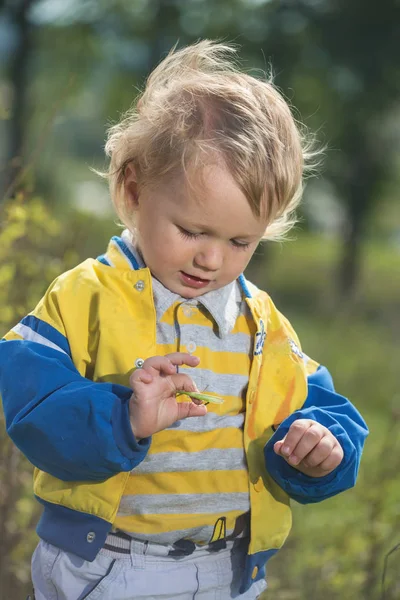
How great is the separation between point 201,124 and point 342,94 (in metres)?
12.1

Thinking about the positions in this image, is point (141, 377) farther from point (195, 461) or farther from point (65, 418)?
point (195, 461)

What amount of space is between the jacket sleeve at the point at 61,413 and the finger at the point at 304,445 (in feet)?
1.20

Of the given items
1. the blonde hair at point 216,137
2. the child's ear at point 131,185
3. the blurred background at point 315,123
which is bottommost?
the blurred background at point 315,123

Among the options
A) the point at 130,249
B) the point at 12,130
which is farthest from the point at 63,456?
the point at 12,130

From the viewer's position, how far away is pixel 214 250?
2037 mm

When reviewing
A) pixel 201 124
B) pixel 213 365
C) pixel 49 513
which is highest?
pixel 201 124

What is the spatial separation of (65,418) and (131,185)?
0.65 meters

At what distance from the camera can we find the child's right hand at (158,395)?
1.82 m

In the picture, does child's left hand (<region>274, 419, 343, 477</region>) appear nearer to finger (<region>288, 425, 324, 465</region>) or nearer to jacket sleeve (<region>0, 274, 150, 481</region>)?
finger (<region>288, 425, 324, 465</region>)

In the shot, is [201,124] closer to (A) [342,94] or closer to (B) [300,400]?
(B) [300,400]

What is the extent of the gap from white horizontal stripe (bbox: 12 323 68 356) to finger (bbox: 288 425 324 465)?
58 cm

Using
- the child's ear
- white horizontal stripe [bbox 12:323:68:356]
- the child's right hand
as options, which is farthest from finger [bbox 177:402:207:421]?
the child's ear

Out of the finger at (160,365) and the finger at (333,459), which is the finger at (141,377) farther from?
the finger at (333,459)

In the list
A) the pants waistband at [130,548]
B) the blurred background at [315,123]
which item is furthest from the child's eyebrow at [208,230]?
the blurred background at [315,123]
